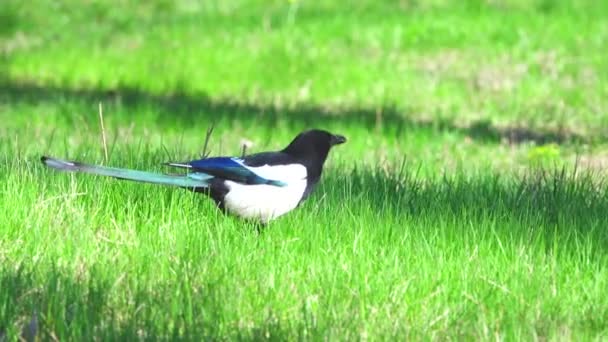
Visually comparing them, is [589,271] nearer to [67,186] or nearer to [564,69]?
[67,186]

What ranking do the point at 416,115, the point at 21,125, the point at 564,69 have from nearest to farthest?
the point at 21,125, the point at 416,115, the point at 564,69

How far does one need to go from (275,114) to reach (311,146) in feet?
14.5

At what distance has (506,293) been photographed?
4008 millimetres

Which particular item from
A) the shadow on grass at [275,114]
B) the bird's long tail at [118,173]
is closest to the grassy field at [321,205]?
the shadow on grass at [275,114]

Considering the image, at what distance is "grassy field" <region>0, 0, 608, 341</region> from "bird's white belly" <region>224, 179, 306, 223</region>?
0.10 meters

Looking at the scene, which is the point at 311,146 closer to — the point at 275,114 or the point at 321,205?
the point at 321,205

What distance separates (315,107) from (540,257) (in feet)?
17.6

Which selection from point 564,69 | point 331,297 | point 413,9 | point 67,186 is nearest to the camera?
point 331,297

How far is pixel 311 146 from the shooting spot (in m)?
4.61

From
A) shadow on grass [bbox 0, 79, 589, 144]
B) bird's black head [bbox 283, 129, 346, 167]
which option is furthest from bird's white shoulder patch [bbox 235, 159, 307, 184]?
shadow on grass [bbox 0, 79, 589, 144]

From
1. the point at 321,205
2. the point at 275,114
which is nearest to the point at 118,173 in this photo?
the point at 321,205

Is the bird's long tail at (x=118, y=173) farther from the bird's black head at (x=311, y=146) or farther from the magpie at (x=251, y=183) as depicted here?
the bird's black head at (x=311, y=146)

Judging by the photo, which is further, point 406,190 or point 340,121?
point 340,121

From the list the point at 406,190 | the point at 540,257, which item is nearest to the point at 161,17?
the point at 406,190
